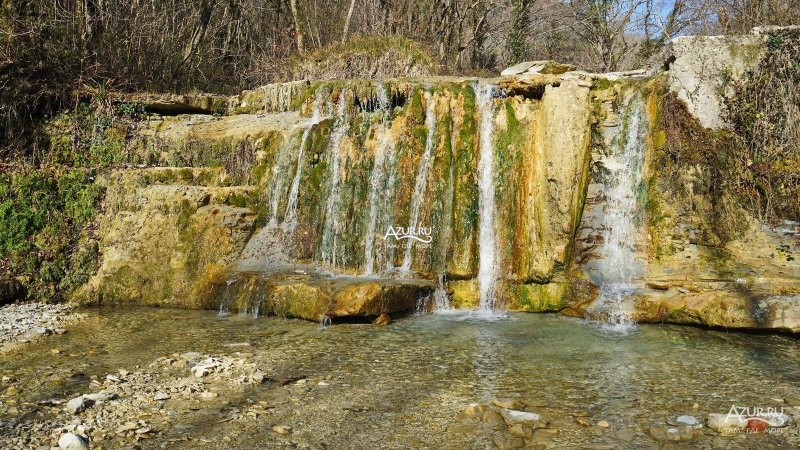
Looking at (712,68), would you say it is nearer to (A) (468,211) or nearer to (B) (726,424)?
(A) (468,211)

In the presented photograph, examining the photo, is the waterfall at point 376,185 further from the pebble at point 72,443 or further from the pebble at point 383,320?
the pebble at point 72,443

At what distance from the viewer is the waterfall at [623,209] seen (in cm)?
749

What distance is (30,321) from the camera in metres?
6.63

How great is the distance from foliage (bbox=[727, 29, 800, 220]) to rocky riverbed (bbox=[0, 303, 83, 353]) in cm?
872

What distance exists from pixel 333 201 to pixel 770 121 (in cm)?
622

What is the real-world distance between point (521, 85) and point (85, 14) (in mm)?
8317

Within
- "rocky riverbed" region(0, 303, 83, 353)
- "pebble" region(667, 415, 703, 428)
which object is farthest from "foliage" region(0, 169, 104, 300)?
"pebble" region(667, 415, 703, 428)

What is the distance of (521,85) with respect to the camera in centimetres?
848

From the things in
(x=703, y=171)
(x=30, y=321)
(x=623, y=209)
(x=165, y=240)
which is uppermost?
(x=703, y=171)

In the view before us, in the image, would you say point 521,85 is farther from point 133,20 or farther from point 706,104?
point 133,20

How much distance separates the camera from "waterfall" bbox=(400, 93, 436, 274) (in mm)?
8136

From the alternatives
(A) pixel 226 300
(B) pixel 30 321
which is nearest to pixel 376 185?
(A) pixel 226 300

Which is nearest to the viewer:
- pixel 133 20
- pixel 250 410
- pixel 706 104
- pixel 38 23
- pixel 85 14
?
pixel 250 410

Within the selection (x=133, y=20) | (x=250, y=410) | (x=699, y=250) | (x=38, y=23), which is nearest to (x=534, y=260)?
(x=699, y=250)
